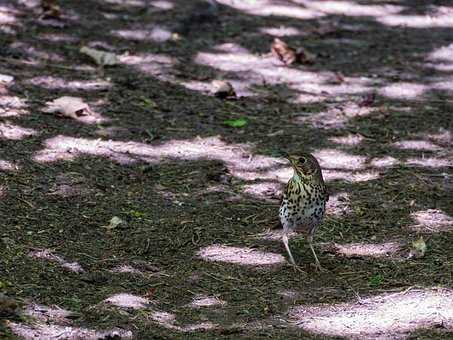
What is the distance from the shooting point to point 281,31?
33.6 feet

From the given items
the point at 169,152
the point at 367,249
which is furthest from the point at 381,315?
the point at 169,152

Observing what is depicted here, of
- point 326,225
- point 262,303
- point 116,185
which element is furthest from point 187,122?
point 262,303

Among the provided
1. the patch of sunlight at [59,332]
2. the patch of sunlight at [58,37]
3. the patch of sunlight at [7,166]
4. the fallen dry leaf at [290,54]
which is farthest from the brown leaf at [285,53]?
the patch of sunlight at [59,332]

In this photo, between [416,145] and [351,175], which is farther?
[416,145]

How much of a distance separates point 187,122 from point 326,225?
6.87ft

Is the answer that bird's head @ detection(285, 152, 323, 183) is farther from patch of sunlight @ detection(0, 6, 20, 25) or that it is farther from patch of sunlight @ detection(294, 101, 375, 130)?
patch of sunlight @ detection(0, 6, 20, 25)

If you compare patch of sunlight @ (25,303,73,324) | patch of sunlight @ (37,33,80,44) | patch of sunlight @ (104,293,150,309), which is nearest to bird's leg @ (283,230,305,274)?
patch of sunlight @ (104,293,150,309)

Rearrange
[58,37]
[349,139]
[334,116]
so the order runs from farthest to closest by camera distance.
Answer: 1. [58,37]
2. [334,116]
3. [349,139]

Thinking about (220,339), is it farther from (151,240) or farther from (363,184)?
(363,184)

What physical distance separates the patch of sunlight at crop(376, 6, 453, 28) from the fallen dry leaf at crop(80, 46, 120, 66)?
3.53 m

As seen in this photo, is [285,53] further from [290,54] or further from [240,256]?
[240,256]

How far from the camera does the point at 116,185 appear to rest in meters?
6.62

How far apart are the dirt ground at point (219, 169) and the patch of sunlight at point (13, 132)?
0.02m

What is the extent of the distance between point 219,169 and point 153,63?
2403 millimetres
